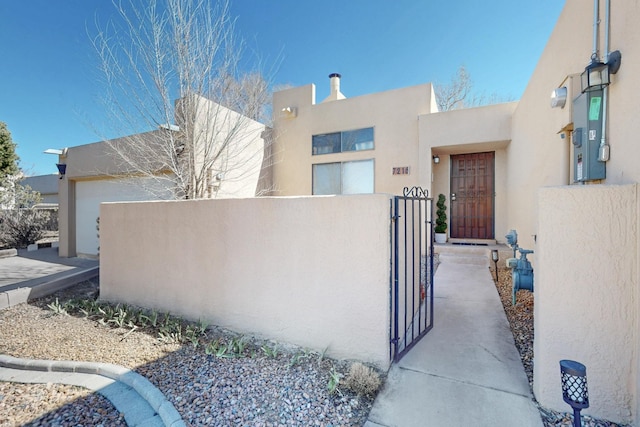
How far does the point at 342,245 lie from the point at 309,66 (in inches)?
320

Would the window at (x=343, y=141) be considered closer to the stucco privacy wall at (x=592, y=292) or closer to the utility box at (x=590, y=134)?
the utility box at (x=590, y=134)

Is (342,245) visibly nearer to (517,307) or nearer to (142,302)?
(517,307)

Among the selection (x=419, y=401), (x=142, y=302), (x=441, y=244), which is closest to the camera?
(x=419, y=401)

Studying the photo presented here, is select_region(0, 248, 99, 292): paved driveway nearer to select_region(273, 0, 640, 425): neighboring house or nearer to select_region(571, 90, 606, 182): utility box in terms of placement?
select_region(273, 0, 640, 425): neighboring house

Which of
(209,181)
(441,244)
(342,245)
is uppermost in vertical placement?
(209,181)

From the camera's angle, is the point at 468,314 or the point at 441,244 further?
the point at 441,244

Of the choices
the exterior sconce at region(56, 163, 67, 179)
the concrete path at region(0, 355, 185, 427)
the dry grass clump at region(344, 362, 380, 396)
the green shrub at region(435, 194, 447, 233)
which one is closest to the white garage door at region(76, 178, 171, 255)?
the exterior sconce at region(56, 163, 67, 179)

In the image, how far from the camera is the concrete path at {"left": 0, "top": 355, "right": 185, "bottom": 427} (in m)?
2.22

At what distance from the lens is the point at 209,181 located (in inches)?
251

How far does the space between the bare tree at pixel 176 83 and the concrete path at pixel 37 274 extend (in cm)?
273

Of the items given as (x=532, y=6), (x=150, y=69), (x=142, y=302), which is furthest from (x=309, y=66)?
(x=142, y=302)

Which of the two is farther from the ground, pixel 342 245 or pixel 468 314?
pixel 342 245

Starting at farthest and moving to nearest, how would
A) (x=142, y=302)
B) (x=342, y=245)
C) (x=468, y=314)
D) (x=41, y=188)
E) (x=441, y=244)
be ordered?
(x=41, y=188) < (x=441, y=244) < (x=142, y=302) < (x=468, y=314) < (x=342, y=245)

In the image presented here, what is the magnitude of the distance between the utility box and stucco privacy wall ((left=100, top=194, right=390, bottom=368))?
6.20 feet
